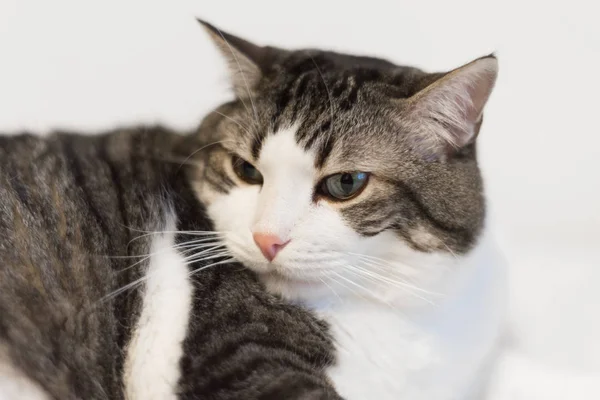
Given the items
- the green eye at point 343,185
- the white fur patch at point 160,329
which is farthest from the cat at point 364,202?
the white fur patch at point 160,329

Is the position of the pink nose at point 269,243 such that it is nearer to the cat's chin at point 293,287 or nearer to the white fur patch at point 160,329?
the cat's chin at point 293,287

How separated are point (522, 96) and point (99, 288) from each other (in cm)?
137

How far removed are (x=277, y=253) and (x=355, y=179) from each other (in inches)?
7.3

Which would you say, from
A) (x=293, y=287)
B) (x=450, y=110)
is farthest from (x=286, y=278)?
(x=450, y=110)

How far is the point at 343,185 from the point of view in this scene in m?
1.22

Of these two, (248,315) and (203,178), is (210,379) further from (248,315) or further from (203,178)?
(203,178)

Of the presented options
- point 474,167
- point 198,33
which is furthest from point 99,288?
point 198,33

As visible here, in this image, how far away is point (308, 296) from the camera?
1.28 metres

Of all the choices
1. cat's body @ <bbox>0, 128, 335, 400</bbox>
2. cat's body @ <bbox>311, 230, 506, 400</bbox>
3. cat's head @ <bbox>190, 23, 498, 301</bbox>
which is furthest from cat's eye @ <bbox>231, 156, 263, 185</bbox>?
cat's body @ <bbox>311, 230, 506, 400</bbox>

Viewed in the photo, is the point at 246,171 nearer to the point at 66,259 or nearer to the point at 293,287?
the point at 293,287

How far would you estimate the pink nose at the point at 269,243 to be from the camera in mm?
1167

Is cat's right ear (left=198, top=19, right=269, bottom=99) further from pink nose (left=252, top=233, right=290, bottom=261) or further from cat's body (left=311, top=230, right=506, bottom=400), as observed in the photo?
cat's body (left=311, top=230, right=506, bottom=400)

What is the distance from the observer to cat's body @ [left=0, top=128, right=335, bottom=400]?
1.21m

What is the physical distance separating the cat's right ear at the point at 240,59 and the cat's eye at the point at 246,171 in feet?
0.42
